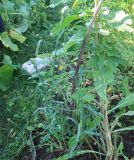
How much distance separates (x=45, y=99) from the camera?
89.0 inches

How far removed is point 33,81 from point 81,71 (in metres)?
1.13

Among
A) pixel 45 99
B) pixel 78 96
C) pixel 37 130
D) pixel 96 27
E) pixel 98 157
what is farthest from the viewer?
pixel 37 130

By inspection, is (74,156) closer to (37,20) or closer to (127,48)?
(127,48)

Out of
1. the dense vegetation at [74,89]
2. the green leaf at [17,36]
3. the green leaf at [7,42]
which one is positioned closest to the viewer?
the dense vegetation at [74,89]

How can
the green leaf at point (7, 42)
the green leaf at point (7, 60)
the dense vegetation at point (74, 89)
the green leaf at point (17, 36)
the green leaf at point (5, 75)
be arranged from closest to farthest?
the dense vegetation at point (74, 89), the green leaf at point (5, 75), the green leaf at point (7, 60), the green leaf at point (7, 42), the green leaf at point (17, 36)

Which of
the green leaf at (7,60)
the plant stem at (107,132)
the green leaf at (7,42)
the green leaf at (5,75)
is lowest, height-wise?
the plant stem at (107,132)

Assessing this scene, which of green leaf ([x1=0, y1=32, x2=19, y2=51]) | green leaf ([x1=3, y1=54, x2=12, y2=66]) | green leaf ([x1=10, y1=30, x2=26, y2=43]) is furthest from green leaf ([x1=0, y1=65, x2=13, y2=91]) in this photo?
green leaf ([x1=10, y1=30, x2=26, y2=43])

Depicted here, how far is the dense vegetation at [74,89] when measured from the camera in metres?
1.56

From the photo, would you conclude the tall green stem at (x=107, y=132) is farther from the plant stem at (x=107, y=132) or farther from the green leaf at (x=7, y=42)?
the green leaf at (x=7, y=42)

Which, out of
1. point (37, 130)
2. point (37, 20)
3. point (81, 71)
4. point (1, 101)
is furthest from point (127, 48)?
point (37, 20)

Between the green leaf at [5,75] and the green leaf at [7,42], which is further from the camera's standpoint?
the green leaf at [7,42]

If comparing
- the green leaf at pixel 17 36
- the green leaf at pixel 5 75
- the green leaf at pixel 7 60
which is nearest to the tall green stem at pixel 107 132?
the green leaf at pixel 5 75

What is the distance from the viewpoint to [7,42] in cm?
330

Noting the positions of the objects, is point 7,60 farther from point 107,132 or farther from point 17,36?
point 107,132
